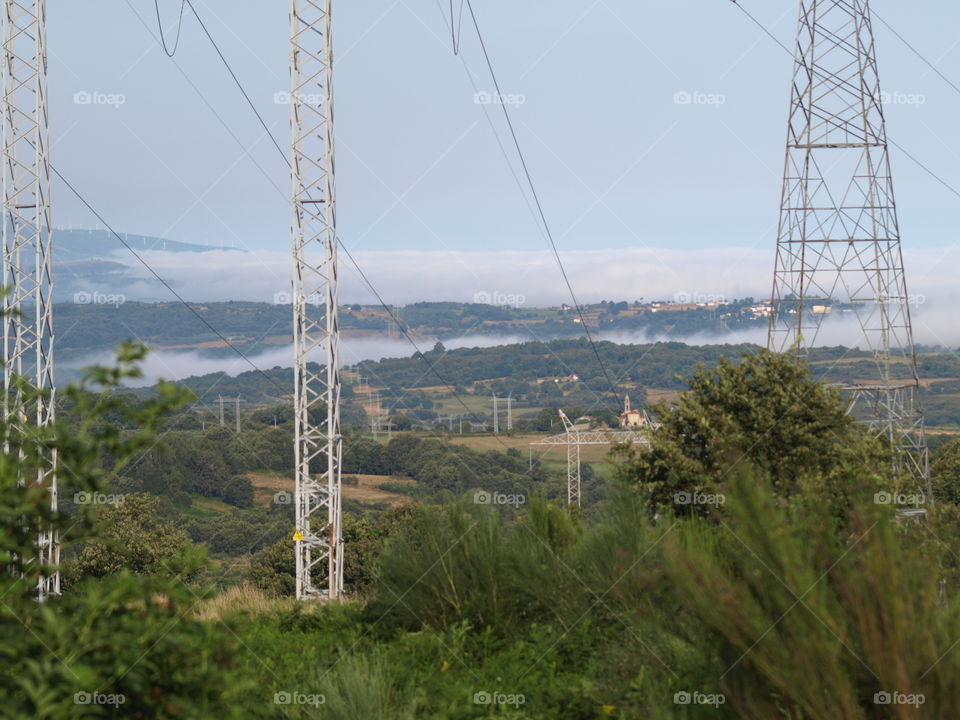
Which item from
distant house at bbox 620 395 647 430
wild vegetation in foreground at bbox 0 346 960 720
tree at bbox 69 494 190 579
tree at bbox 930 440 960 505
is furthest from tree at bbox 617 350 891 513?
tree at bbox 930 440 960 505

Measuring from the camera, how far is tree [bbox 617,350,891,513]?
49.7ft

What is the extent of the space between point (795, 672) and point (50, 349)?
53.9 ft

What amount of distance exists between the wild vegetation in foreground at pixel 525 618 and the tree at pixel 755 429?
2832 millimetres

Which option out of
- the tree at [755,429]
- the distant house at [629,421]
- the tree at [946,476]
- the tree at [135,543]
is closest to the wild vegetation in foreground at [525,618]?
the tree at [755,429]

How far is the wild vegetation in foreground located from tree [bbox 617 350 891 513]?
2832mm

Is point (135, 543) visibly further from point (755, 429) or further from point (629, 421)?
point (755, 429)

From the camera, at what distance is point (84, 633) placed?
2.84m

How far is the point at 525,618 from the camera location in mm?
8656

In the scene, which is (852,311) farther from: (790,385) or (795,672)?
(795,672)

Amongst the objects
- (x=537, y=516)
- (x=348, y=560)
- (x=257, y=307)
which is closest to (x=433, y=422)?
(x=257, y=307)

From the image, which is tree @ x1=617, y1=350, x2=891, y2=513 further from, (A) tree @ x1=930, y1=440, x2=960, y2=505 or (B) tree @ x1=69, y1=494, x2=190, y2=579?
(A) tree @ x1=930, y1=440, x2=960, y2=505

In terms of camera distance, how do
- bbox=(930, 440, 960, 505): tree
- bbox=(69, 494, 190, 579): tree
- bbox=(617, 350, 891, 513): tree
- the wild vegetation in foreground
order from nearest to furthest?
the wild vegetation in foreground, bbox=(617, 350, 891, 513): tree, bbox=(69, 494, 190, 579): tree, bbox=(930, 440, 960, 505): tree

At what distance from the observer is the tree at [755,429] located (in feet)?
49.7

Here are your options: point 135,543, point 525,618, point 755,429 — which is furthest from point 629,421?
point 525,618
